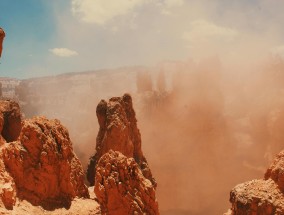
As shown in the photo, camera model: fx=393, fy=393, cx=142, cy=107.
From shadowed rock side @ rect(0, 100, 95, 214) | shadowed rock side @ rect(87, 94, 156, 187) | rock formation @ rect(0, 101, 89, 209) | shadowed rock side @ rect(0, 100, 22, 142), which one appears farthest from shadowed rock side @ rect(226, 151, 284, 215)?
shadowed rock side @ rect(0, 100, 22, 142)

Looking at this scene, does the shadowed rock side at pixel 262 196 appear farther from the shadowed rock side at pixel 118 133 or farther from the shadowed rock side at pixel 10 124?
the shadowed rock side at pixel 10 124

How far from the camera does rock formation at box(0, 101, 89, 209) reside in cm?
1174

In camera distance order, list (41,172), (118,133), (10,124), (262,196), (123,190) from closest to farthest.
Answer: (262,196) < (123,190) < (41,172) < (10,124) < (118,133)

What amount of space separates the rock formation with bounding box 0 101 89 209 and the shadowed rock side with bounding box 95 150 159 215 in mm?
1687

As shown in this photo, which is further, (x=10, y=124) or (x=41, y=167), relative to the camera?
(x=10, y=124)

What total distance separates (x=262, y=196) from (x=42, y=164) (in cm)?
695

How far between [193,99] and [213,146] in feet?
20.6

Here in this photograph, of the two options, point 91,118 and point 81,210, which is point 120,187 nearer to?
point 81,210

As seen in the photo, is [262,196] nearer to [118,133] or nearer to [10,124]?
[118,133]

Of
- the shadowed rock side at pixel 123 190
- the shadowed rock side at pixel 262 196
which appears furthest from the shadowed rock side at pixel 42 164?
the shadowed rock side at pixel 262 196

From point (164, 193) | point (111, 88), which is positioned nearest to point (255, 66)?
point (164, 193)

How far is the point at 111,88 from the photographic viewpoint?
72000 millimetres

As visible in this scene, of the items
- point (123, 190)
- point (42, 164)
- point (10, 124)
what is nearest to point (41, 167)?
point (42, 164)

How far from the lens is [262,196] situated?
877 cm
